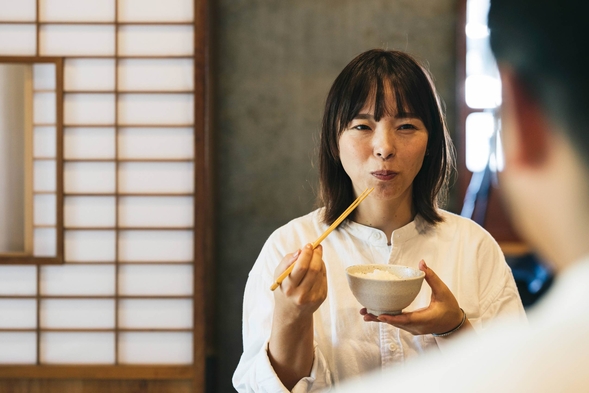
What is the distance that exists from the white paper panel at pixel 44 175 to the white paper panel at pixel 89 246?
27 centimetres

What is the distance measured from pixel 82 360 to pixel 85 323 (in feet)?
0.68

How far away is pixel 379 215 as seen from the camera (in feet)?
4.56

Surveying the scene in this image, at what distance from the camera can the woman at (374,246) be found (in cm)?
116

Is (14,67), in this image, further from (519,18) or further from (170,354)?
(519,18)

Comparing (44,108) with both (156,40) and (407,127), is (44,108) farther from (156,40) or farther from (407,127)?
(407,127)

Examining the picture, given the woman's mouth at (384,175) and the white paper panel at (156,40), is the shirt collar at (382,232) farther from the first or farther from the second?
the white paper panel at (156,40)

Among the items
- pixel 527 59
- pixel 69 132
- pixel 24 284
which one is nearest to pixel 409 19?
pixel 69 132

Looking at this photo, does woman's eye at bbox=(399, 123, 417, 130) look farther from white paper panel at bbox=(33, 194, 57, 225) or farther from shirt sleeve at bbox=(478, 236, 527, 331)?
white paper panel at bbox=(33, 194, 57, 225)

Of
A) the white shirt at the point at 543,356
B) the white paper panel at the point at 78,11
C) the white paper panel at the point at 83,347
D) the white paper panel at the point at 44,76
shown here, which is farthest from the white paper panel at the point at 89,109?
the white shirt at the point at 543,356

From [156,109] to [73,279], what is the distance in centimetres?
105

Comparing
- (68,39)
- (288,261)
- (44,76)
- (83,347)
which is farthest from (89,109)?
(288,261)

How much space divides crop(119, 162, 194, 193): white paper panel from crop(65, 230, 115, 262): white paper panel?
285mm

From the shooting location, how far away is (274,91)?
316cm

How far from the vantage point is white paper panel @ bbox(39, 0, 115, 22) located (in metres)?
2.70
